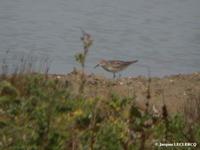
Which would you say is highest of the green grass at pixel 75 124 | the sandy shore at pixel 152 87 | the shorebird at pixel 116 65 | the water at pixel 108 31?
the water at pixel 108 31

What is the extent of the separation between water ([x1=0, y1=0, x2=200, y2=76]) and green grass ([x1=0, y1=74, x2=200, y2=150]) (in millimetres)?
6056

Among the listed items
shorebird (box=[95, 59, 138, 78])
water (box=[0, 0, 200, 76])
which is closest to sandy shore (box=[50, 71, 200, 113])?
shorebird (box=[95, 59, 138, 78])

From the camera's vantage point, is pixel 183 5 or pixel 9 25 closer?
pixel 9 25

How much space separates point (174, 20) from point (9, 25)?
15.8ft

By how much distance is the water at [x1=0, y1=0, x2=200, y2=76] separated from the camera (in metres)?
14.3

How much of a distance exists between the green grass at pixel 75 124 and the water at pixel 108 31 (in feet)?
19.9

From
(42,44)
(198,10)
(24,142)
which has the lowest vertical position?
(24,142)

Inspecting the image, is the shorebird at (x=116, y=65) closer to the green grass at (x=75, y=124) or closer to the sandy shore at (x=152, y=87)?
the sandy shore at (x=152, y=87)

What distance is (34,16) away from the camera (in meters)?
17.7

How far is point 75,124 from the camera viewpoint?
19.4 feet

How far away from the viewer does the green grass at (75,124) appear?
17.8ft

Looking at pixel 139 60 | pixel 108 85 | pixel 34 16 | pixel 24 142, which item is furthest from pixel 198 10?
pixel 24 142

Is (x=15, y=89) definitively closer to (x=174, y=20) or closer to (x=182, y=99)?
(x=182, y=99)

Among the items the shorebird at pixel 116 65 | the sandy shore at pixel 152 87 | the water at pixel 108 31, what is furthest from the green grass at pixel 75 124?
the water at pixel 108 31
